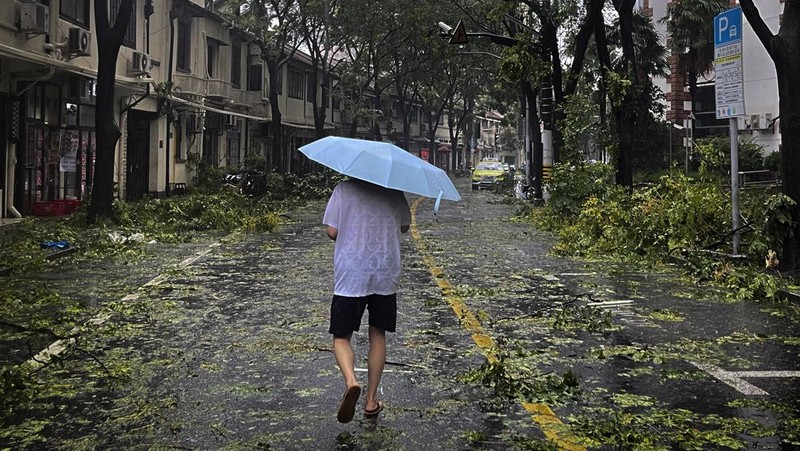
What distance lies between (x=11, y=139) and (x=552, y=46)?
15283 millimetres

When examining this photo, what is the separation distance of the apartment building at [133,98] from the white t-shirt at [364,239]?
13.6m

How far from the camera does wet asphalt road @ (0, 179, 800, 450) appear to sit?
5160mm

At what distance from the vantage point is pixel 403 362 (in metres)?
7.04

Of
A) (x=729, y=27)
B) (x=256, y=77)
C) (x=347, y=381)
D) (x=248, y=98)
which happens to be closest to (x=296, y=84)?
(x=256, y=77)

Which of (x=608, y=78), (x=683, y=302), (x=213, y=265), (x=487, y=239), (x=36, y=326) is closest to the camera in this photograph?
(x=36, y=326)

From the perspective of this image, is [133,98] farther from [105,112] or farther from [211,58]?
[211,58]

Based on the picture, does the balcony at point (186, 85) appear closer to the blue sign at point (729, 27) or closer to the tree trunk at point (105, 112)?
the tree trunk at point (105, 112)

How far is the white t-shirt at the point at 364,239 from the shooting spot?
5.43 meters

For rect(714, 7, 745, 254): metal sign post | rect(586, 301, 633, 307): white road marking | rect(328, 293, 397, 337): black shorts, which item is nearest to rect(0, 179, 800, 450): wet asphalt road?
rect(586, 301, 633, 307): white road marking

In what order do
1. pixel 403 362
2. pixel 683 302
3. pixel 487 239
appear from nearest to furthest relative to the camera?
pixel 403 362, pixel 683 302, pixel 487 239

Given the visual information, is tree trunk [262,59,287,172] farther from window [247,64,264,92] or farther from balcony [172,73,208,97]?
window [247,64,264,92]

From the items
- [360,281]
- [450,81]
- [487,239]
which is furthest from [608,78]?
[450,81]

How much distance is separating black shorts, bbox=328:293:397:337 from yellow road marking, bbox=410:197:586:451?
1135 mm

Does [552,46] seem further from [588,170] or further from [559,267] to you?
[559,267]
